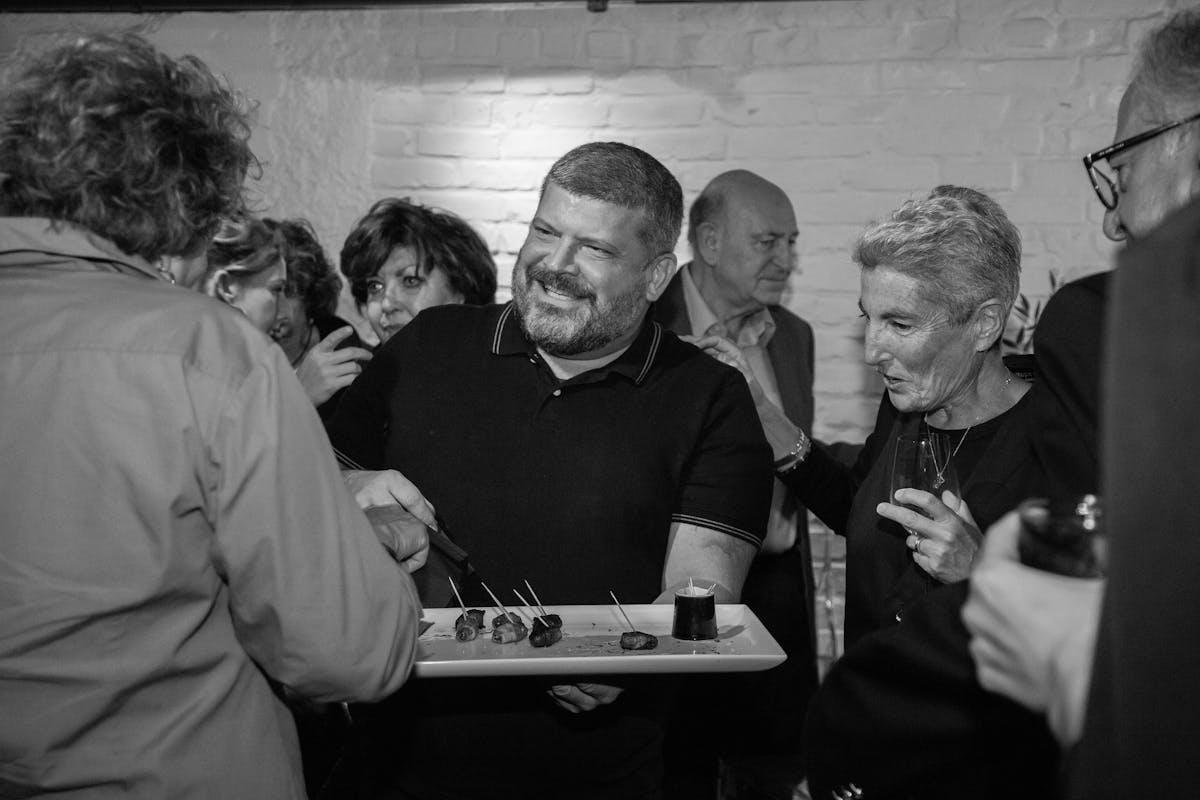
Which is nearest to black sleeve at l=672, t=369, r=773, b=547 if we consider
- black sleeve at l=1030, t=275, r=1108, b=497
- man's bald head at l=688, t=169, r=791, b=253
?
black sleeve at l=1030, t=275, r=1108, b=497

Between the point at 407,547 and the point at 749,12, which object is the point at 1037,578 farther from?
the point at 749,12

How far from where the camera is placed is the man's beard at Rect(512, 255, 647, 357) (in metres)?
2.30

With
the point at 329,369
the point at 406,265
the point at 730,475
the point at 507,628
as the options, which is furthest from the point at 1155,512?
the point at 406,265

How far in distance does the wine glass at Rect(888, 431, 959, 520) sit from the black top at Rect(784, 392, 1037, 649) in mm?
74

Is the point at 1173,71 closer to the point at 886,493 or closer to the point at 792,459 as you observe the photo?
the point at 886,493

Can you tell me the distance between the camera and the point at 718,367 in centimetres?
236

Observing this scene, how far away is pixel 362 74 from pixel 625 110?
3.09 ft

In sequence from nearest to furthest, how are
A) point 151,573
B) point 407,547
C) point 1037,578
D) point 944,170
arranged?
point 1037,578 → point 151,573 → point 407,547 → point 944,170

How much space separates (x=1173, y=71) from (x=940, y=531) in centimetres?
78

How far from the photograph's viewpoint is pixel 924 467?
1844mm

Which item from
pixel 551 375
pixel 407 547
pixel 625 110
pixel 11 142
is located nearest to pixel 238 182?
pixel 11 142

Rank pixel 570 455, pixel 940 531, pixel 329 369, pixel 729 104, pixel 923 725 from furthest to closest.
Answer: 1. pixel 729 104
2. pixel 329 369
3. pixel 570 455
4. pixel 940 531
5. pixel 923 725

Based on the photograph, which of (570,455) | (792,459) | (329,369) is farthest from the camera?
(329,369)

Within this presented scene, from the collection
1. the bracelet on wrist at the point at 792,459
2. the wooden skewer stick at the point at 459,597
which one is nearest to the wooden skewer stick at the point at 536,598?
the wooden skewer stick at the point at 459,597
